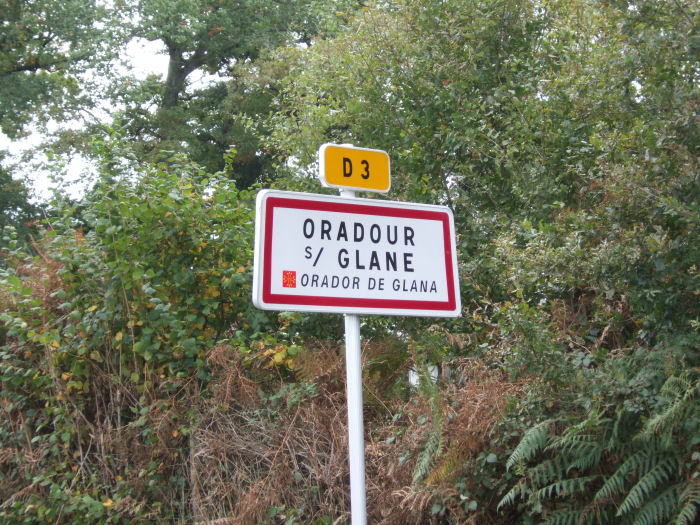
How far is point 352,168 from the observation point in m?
3.44

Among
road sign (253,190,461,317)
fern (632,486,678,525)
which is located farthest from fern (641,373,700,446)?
road sign (253,190,461,317)

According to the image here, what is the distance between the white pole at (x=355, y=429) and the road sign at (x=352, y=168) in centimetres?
65

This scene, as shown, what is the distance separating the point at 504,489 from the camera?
4.02 m

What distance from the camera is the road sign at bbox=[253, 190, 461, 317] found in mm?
3105

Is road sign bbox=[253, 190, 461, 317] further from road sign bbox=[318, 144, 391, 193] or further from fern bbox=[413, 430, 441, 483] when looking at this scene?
fern bbox=[413, 430, 441, 483]

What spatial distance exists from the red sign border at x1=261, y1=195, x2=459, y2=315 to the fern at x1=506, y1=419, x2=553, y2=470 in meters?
0.89

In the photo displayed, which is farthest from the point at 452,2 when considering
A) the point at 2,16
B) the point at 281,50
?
the point at 2,16

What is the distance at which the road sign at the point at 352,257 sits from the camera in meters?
3.11

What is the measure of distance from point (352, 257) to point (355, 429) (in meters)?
0.76

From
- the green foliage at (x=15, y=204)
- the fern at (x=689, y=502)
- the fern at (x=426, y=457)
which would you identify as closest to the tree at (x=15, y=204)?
the green foliage at (x=15, y=204)

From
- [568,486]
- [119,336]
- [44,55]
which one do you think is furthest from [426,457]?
[44,55]

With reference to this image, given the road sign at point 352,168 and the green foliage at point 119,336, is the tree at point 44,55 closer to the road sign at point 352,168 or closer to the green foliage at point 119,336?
the green foliage at point 119,336

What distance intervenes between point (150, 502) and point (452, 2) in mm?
5618

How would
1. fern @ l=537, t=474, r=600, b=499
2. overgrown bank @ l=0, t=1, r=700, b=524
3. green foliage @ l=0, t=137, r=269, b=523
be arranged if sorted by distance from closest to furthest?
1. fern @ l=537, t=474, r=600, b=499
2. overgrown bank @ l=0, t=1, r=700, b=524
3. green foliage @ l=0, t=137, r=269, b=523
